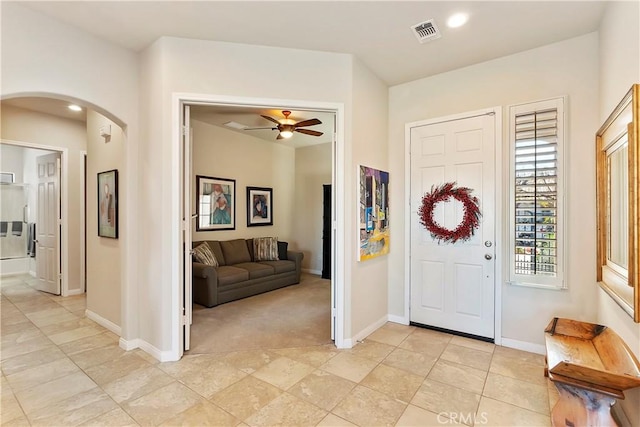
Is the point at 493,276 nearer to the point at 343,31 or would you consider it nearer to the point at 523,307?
the point at 523,307

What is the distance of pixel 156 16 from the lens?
2.47m

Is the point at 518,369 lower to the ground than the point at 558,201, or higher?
lower

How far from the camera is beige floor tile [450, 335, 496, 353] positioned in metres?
3.07

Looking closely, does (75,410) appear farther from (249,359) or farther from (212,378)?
(249,359)

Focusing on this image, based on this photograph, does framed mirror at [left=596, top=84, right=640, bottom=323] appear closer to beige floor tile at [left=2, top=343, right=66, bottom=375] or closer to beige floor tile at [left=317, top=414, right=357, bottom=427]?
beige floor tile at [left=317, top=414, right=357, bottom=427]

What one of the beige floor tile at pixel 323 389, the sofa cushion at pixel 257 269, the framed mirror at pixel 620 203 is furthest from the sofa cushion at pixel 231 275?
the framed mirror at pixel 620 203

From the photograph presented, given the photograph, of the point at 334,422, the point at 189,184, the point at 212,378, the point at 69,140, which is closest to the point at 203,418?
the point at 212,378

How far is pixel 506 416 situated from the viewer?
204 centimetres

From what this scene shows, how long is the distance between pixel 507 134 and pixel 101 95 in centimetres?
389

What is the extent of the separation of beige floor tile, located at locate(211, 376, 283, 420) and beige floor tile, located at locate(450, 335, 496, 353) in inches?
77.2

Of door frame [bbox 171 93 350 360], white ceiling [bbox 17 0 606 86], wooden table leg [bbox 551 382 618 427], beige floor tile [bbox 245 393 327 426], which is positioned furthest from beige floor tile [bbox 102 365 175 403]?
white ceiling [bbox 17 0 606 86]

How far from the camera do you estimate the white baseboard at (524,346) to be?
9.66 feet

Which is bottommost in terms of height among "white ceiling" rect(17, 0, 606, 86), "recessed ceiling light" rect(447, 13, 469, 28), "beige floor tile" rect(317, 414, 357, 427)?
"beige floor tile" rect(317, 414, 357, 427)

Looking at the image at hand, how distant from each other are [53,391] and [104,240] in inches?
65.2
